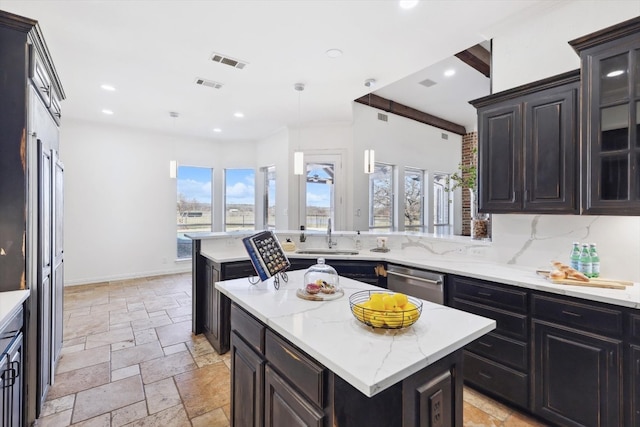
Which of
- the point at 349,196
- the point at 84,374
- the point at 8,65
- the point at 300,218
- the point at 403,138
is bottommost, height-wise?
the point at 84,374

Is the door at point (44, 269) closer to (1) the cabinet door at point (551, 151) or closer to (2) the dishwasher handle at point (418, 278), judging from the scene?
(2) the dishwasher handle at point (418, 278)

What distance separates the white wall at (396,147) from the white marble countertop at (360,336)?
3.85m

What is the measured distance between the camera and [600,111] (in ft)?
6.23

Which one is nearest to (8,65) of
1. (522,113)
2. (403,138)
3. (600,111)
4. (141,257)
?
(522,113)

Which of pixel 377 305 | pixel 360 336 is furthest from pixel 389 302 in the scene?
pixel 360 336

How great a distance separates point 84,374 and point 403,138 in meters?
5.79

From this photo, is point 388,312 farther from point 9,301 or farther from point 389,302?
point 9,301

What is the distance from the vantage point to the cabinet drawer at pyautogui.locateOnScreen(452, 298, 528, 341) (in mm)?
2061

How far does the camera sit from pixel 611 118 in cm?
187

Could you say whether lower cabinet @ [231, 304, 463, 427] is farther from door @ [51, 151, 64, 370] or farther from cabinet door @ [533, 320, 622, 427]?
door @ [51, 151, 64, 370]

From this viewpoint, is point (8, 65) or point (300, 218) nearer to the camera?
point (8, 65)

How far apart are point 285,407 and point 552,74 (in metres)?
3.02

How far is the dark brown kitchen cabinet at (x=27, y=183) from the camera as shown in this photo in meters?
1.73

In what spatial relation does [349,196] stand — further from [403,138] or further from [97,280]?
[97,280]
